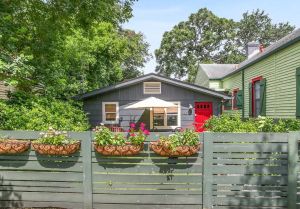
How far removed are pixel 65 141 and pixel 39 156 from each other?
60 centimetres

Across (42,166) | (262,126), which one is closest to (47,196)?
(42,166)

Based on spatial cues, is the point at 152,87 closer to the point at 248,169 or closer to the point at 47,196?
the point at 47,196

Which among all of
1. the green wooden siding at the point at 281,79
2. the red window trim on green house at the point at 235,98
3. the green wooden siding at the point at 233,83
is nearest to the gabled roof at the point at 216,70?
the green wooden siding at the point at 233,83

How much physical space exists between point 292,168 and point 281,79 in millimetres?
10513

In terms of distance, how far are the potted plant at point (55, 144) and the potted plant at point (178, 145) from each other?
4.52 feet

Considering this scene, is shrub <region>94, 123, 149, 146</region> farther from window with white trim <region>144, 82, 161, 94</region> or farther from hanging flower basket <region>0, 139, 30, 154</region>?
window with white trim <region>144, 82, 161, 94</region>

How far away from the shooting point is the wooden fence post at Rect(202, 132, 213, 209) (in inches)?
211

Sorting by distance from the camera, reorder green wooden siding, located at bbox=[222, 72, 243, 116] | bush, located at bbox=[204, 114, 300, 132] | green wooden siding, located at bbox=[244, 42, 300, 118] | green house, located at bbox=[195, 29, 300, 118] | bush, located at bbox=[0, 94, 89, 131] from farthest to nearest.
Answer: green wooden siding, located at bbox=[222, 72, 243, 116] → green wooden siding, located at bbox=[244, 42, 300, 118] → green house, located at bbox=[195, 29, 300, 118] → bush, located at bbox=[0, 94, 89, 131] → bush, located at bbox=[204, 114, 300, 132]

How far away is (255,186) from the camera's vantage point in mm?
5383

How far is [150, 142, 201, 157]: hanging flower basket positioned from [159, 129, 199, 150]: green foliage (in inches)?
2.0

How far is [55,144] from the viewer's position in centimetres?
548

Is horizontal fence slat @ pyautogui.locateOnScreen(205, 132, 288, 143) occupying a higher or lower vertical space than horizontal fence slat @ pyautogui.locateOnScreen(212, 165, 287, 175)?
higher

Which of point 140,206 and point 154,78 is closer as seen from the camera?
point 140,206

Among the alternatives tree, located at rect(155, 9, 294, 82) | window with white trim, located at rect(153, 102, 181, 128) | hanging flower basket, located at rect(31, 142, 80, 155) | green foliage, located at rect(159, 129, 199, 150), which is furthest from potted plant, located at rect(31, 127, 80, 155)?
tree, located at rect(155, 9, 294, 82)
